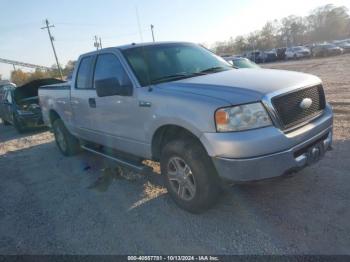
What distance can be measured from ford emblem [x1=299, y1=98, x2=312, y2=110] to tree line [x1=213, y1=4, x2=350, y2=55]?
79.3 meters

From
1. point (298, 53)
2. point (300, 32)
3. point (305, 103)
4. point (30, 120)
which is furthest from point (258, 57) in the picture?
point (300, 32)

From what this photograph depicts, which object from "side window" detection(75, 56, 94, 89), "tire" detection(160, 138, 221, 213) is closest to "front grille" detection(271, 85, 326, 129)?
"tire" detection(160, 138, 221, 213)

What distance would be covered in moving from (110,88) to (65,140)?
3384 millimetres

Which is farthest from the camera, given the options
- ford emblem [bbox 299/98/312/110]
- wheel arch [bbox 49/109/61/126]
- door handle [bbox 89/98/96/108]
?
wheel arch [bbox 49/109/61/126]

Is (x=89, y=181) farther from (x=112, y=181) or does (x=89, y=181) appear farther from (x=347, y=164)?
(x=347, y=164)

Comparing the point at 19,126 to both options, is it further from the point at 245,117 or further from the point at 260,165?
the point at 260,165

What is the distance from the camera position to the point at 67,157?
706cm

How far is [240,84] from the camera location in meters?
3.37

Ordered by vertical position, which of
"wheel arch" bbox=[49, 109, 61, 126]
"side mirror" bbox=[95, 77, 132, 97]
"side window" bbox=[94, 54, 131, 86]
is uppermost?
"side window" bbox=[94, 54, 131, 86]

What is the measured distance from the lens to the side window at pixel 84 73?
5.30m

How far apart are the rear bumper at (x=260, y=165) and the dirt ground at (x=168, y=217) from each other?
34 centimetres

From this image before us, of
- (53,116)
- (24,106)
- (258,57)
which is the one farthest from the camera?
(258,57)

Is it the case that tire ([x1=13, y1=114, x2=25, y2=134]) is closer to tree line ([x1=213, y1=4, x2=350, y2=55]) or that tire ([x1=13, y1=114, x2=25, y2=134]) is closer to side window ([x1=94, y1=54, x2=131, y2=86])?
side window ([x1=94, y1=54, x2=131, y2=86])

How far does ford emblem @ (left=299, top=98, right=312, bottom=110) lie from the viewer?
11.1 feet
